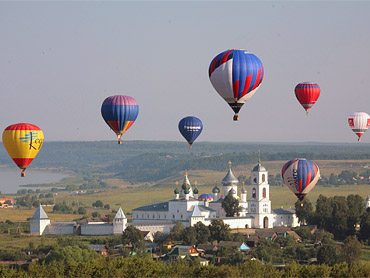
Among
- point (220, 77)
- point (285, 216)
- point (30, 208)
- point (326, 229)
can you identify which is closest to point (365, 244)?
point (326, 229)

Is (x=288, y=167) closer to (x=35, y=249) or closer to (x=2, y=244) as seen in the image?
(x=35, y=249)

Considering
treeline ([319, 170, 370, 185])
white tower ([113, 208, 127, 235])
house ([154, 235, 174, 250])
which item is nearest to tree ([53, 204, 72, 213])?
white tower ([113, 208, 127, 235])

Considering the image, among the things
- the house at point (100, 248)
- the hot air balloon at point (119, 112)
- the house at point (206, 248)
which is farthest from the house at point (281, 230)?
the hot air balloon at point (119, 112)

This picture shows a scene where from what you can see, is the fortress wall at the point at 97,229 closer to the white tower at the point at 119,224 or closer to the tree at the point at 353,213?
the white tower at the point at 119,224

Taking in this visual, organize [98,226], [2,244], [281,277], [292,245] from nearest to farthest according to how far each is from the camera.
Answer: [281,277]
[292,245]
[2,244]
[98,226]

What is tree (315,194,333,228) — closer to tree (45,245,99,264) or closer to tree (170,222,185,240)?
tree (170,222,185,240)

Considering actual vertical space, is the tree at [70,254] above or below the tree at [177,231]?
below
